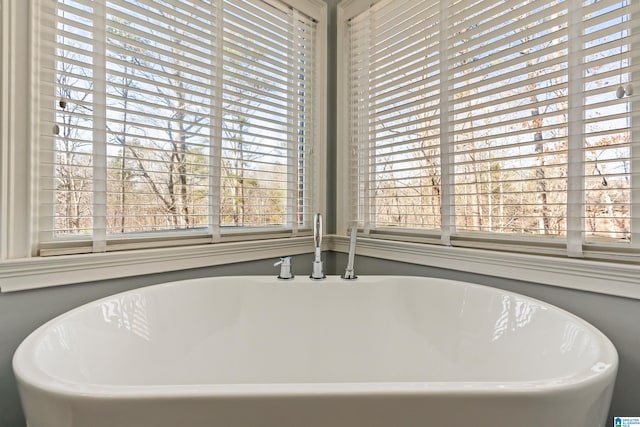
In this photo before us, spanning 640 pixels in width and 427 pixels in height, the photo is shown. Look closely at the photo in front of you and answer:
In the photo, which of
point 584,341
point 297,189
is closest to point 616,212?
point 584,341

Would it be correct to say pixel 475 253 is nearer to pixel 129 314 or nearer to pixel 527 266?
pixel 527 266

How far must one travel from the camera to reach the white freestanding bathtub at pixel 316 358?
1.57 feet

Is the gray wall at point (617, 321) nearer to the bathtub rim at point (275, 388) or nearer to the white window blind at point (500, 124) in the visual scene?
the white window blind at point (500, 124)

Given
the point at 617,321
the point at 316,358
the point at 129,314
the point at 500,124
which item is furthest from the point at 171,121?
the point at 617,321

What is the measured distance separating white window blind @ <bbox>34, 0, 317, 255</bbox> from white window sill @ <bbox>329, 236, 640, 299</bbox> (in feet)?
2.12

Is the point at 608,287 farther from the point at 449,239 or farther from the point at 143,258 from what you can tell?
the point at 143,258

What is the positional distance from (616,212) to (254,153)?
142 centimetres

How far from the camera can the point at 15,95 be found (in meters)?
0.97

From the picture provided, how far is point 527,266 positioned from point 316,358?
2.83 feet

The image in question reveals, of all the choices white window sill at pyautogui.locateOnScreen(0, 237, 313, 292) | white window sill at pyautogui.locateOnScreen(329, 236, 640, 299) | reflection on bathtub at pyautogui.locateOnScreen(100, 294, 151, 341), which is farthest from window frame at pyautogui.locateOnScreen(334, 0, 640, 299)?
reflection on bathtub at pyautogui.locateOnScreen(100, 294, 151, 341)

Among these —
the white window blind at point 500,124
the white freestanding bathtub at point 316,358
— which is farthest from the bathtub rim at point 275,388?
the white window blind at point 500,124

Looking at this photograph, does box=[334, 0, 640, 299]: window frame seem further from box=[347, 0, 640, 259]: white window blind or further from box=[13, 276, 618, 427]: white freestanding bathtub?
box=[13, 276, 618, 427]: white freestanding bathtub

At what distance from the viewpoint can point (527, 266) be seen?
43.7 inches

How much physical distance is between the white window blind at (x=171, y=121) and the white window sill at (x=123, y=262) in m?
0.06
